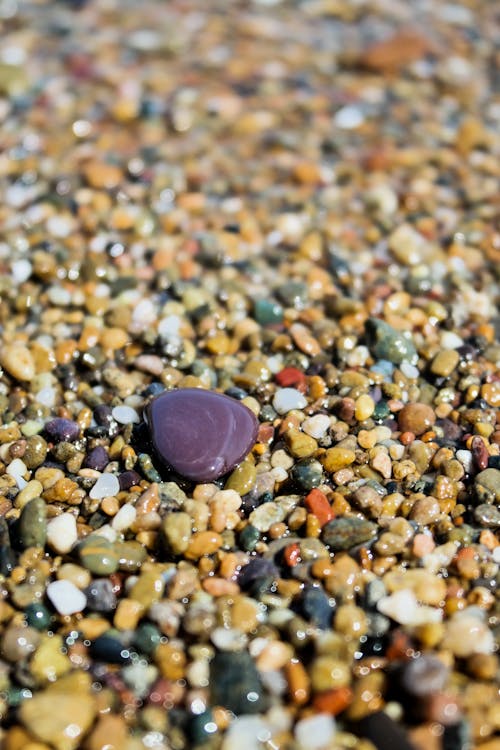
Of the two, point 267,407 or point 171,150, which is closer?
point 267,407

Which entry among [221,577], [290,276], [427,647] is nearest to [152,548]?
[221,577]

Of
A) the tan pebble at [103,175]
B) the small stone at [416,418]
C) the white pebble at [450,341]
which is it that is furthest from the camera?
the tan pebble at [103,175]

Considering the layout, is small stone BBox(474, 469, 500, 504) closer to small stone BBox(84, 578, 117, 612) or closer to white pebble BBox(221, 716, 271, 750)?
white pebble BBox(221, 716, 271, 750)

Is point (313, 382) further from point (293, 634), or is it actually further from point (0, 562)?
point (0, 562)

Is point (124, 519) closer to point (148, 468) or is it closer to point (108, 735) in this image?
point (148, 468)

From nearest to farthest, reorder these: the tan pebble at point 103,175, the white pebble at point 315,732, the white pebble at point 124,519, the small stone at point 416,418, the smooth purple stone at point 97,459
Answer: the white pebble at point 315,732 < the white pebble at point 124,519 < the smooth purple stone at point 97,459 < the small stone at point 416,418 < the tan pebble at point 103,175

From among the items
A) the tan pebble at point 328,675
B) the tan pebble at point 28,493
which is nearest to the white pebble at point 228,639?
the tan pebble at point 328,675

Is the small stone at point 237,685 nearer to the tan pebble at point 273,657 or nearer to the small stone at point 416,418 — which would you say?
the tan pebble at point 273,657
